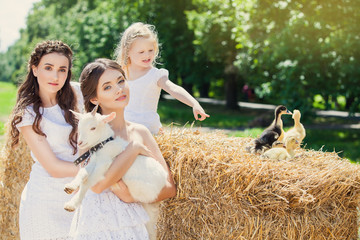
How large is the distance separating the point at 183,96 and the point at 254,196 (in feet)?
4.41

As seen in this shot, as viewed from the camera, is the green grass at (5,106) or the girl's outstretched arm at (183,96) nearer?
the girl's outstretched arm at (183,96)

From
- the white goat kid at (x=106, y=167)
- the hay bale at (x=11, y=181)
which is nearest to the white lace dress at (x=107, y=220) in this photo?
the white goat kid at (x=106, y=167)

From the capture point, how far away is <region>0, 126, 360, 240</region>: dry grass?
300 centimetres

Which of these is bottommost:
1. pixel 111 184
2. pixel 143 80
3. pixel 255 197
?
pixel 255 197

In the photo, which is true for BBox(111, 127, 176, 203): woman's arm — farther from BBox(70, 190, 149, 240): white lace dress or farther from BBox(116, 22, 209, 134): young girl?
BBox(116, 22, 209, 134): young girl

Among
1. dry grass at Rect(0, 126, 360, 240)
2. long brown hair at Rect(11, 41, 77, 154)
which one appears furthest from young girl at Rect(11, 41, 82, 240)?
dry grass at Rect(0, 126, 360, 240)

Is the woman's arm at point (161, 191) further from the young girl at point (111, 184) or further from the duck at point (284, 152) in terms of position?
the duck at point (284, 152)

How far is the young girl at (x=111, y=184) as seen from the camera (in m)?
2.95

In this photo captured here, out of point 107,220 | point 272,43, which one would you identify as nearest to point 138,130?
point 107,220

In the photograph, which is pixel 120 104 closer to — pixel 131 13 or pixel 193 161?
pixel 193 161

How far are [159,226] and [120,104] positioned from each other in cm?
116

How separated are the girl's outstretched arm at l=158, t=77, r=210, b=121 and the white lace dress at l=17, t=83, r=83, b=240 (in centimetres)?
118

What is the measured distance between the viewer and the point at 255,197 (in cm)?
303

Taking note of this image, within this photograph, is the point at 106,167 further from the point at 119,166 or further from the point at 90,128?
the point at 90,128
